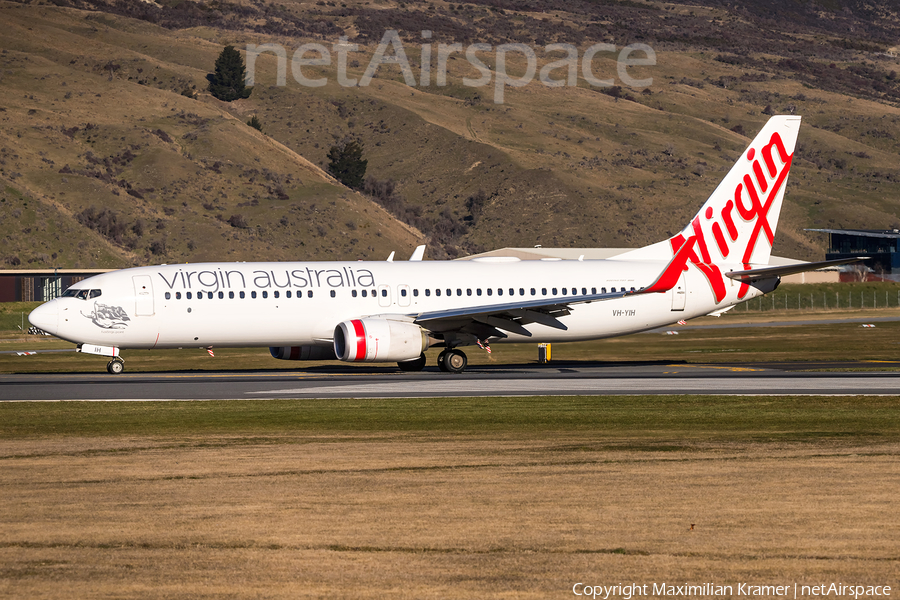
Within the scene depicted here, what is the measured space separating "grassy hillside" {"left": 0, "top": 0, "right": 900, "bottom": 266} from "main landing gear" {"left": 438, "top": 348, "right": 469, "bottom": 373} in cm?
6810

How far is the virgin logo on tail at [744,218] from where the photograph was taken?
43.0 meters

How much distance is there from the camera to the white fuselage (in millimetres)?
38094

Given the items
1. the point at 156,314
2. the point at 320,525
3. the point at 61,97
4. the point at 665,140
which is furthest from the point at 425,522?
the point at 665,140

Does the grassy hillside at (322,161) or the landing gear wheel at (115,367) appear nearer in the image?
the landing gear wheel at (115,367)

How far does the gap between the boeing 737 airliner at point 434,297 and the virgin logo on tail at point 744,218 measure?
5 centimetres

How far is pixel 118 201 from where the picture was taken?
112500mm

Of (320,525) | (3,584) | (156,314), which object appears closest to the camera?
(3,584)

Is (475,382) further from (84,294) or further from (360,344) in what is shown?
(84,294)

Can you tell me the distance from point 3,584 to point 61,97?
133m

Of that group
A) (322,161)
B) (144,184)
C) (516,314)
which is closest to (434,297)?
(516,314)

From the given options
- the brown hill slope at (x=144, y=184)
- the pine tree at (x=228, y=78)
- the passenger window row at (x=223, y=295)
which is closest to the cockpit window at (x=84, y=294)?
the passenger window row at (x=223, y=295)

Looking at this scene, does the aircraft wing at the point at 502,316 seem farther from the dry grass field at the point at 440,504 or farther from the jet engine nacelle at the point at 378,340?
the dry grass field at the point at 440,504

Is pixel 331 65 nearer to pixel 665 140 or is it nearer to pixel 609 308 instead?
pixel 665 140

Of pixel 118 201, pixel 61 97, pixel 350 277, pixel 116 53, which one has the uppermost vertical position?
pixel 116 53
